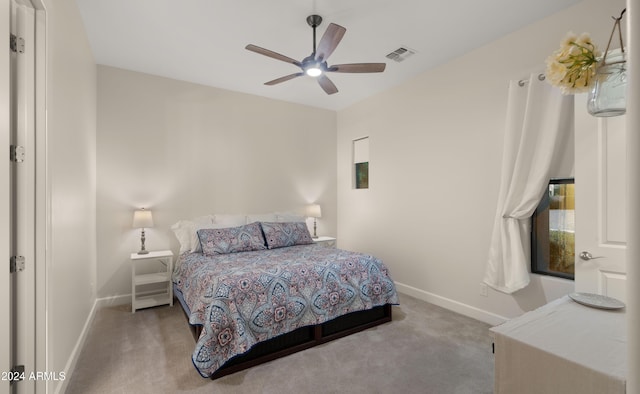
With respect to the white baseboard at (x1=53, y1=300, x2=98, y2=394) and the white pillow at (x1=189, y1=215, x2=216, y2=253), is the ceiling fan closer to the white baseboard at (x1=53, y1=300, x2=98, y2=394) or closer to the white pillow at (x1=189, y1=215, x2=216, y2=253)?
the white pillow at (x1=189, y1=215, x2=216, y2=253)

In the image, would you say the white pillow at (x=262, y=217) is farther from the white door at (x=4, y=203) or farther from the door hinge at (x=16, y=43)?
the door hinge at (x=16, y=43)

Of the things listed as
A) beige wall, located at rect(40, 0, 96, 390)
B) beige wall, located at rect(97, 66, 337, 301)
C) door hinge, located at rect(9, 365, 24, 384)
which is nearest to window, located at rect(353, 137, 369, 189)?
beige wall, located at rect(97, 66, 337, 301)

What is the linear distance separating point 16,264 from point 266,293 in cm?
150

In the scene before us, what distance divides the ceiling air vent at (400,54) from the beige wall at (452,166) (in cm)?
50

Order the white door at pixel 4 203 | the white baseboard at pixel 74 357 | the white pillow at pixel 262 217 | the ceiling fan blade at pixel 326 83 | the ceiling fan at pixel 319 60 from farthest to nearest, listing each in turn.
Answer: the white pillow at pixel 262 217 < the ceiling fan blade at pixel 326 83 < the ceiling fan at pixel 319 60 < the white baseboard at pixel 74 357 < the white door at pixel 4 203

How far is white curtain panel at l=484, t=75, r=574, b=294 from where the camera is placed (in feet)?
8.32

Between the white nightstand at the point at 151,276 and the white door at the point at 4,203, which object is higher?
the white door at the point at 4,203

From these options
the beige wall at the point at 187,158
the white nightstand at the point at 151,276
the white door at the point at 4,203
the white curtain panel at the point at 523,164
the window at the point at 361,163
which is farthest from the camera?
the window at the point at 361,163

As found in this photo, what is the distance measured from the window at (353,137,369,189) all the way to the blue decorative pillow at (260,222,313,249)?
1362mm

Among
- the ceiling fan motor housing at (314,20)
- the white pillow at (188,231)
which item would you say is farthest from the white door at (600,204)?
the white pillow at (188,231)

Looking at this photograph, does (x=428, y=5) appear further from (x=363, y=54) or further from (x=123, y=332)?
(x=123, y=332)

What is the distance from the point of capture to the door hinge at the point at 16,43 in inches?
62.0

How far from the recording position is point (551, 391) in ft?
3.04

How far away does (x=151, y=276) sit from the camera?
3.55 m
